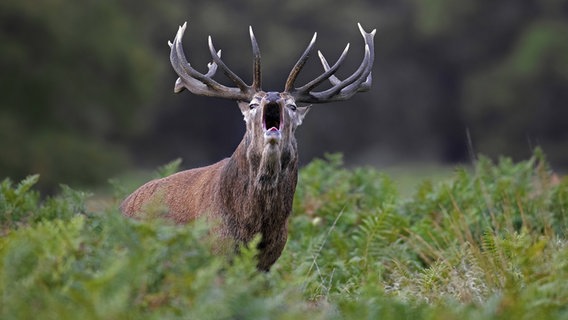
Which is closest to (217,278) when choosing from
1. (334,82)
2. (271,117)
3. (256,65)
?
(271,117)

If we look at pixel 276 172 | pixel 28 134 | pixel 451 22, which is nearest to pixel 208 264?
pixel 276 172

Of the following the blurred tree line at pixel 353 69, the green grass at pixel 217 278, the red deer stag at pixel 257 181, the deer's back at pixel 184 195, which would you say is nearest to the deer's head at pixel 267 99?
the red deer stag at pixel 257 181

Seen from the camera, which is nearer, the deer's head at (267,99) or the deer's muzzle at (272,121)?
the deer's muzzle at (272,121)

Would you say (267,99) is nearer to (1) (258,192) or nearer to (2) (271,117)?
(2) (271,117)

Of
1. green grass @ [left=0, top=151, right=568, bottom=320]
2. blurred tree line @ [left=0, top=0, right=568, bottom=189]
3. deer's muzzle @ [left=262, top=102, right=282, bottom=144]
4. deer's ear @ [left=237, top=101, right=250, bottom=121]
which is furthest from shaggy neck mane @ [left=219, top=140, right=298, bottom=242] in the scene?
blurred tree line @ [left=0, top=0, right=568, bottom=189]

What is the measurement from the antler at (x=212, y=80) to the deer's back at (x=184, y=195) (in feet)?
1.90

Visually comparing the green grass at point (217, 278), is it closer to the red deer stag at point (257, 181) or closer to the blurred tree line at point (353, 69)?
the red deer stag at point (257, 181)

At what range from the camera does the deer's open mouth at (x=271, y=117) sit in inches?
345

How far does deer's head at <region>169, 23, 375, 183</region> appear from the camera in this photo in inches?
341

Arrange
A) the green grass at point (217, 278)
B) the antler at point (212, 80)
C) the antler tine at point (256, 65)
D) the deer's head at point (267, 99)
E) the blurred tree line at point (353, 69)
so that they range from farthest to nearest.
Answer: the blurred tree line at point (353, 69), the antler at point (212, 80), the antler tine at point (256, 65), the deer's head at point (267, 99), the green grass at point (217, 278)

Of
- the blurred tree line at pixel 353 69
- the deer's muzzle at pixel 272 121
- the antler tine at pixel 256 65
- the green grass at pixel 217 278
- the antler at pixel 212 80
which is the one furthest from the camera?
the blurred tree line at pixel 353 69

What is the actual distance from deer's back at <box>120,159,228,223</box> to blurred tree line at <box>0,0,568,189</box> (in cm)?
2188

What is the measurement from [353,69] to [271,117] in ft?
108

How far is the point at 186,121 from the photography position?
4528 centimetres
